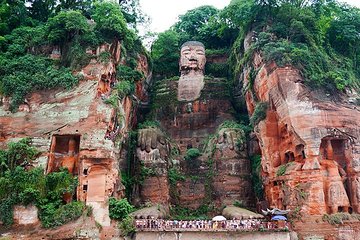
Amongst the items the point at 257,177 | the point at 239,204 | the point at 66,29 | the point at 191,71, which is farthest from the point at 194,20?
the point at 239,204

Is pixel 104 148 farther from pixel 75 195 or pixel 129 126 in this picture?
pixel 129 126

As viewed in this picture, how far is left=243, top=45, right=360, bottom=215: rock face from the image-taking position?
81.7 feet

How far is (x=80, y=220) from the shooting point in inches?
894

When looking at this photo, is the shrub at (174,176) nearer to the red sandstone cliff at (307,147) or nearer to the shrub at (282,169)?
the red sandstone cliff at (307,147)

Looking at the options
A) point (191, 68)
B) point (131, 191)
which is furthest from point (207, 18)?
point (131, 191)

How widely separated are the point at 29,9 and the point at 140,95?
12.4m

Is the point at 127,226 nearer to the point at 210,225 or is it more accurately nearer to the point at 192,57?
the point at 210,225

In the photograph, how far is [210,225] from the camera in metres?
23.9

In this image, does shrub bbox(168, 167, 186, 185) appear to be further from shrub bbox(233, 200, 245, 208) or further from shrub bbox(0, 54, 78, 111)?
shrub bbox(0, 54, 78, 111)

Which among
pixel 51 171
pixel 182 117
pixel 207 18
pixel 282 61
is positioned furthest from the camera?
pixel 207 18

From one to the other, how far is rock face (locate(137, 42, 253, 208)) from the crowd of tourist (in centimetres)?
524

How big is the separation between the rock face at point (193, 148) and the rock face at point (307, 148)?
2.91 metres

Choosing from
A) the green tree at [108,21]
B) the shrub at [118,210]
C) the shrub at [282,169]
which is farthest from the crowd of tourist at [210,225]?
the green tree at [108,21]

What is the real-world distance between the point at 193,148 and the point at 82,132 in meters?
11.3
